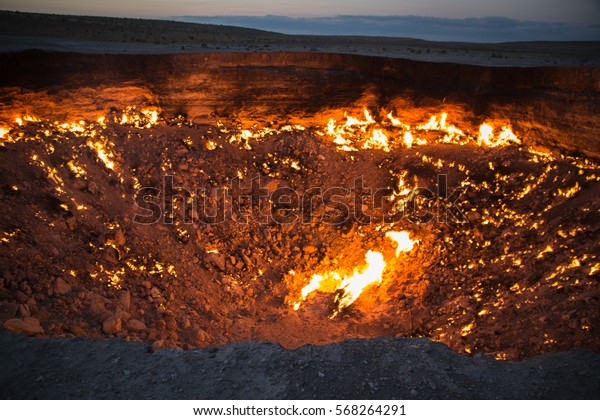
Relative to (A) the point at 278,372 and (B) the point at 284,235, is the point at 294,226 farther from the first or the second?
(A) the point at 278,372

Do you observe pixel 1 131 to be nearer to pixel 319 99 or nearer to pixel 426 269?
pixel 319 99

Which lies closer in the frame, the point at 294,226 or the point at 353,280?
the point at 353,280

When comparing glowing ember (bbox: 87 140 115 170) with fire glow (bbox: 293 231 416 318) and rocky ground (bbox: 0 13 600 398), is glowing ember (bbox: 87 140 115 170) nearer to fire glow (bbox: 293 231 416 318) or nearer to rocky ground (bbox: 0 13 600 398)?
rocky ground (bbox: 0 13 600 398)

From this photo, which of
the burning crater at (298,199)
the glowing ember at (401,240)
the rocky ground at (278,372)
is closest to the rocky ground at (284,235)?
the burning crater at (298,199)

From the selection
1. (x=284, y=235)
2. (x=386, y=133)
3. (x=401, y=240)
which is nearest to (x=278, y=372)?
(x=284, y=235)

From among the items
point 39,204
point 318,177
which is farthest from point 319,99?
point 39,204
